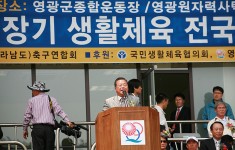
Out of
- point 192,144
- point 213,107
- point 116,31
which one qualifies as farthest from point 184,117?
point 192,144

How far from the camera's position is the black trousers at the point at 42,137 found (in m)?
15.0

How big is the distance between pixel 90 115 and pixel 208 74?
99.5 inches

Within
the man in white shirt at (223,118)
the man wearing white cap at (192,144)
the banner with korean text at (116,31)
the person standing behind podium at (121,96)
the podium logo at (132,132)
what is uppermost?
the banner with korean text at (116,31)

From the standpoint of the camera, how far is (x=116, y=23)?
58.7 feet

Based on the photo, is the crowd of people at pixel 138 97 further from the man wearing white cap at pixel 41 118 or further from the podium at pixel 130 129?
the podium at pixel 130 129

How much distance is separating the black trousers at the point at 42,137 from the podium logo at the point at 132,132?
3487 mm

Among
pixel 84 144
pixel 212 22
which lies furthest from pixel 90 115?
pixel 212 22

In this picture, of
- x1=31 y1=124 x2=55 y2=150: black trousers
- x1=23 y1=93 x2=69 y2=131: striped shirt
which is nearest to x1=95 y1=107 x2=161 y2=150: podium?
x1=31 y1=124 x2=55 y2=150: black trousers

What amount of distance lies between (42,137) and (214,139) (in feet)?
9.06

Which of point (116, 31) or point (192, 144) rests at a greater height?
point (116, 31)

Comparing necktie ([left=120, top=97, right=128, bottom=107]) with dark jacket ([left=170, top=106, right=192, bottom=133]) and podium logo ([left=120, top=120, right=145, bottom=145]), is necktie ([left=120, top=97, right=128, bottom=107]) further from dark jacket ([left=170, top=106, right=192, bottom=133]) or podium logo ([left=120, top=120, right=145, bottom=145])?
dark jacket ([left=170, top=106, right=192, bottom=133])

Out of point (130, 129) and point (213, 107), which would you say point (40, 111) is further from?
A: point (213, 107)

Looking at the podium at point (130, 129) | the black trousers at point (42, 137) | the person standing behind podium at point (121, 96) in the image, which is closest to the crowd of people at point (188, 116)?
the person standing behind podium at point (121, 96)

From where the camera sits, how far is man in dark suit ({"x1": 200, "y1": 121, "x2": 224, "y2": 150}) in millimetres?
14711
